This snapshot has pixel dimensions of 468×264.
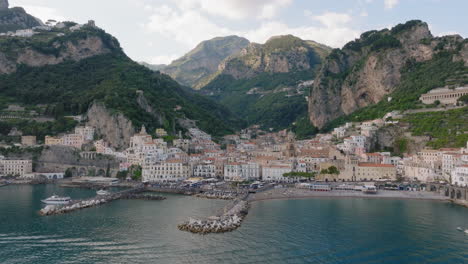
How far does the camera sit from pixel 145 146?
72375 mm

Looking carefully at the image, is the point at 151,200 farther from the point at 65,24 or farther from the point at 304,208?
the point at 65,24

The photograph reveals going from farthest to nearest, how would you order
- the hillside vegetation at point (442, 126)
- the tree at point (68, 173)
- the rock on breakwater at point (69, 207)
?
the tree at point (68, 173), the hillside vegetation at point (442, 126), the rock on breakwater at point (69, 207)

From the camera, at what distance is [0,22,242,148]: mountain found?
8419 centimetres

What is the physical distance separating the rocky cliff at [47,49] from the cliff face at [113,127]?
41.7 meters

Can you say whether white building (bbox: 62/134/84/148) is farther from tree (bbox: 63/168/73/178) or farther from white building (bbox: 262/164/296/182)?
white building (bbox: 262/164/296/182)

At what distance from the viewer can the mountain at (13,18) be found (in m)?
158

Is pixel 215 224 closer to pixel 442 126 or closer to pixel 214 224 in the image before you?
pixel 214 224

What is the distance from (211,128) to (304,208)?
64.2m

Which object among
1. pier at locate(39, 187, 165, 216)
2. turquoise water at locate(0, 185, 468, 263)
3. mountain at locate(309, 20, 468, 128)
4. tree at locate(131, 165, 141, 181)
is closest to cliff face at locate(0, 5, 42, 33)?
tree at locate(131, 165, 141, 181)

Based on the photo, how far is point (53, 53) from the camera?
377 ft

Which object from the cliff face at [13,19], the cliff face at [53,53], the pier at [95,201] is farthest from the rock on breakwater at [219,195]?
the cliff face at [13,19]

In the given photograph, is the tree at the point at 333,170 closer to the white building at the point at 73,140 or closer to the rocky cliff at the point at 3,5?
the white building at the point at 73,140

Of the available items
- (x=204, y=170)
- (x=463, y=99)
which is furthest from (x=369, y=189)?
(x=463, y=99)

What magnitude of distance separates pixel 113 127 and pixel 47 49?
49646 mm
